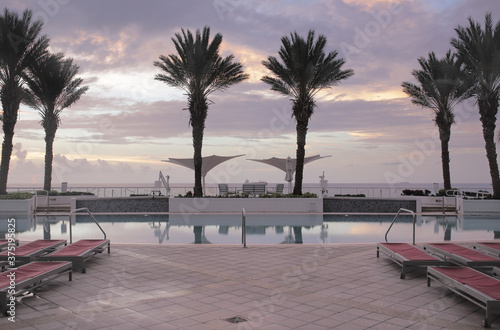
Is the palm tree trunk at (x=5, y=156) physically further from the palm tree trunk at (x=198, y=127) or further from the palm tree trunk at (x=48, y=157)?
the palm tree trunk at (x=198, y=127)

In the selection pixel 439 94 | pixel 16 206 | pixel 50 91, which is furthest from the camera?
pixel 439 94

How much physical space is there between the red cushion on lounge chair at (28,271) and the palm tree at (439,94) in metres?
22.0

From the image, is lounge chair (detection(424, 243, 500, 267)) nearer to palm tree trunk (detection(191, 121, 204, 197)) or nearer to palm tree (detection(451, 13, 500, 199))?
palm tree trunk (detection(191, 121, 204, 197))

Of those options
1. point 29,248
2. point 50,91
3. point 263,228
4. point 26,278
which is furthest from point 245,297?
point 50,91

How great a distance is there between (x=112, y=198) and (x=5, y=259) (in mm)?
14484

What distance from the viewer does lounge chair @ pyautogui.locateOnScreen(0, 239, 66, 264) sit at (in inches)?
279

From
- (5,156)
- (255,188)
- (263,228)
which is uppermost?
(5,156)

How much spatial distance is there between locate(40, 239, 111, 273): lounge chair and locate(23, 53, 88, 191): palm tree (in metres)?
17.5

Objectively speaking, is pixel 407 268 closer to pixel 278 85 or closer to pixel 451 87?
pixel 278 85

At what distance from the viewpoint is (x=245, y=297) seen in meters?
5.79

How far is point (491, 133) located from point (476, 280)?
1875 cm

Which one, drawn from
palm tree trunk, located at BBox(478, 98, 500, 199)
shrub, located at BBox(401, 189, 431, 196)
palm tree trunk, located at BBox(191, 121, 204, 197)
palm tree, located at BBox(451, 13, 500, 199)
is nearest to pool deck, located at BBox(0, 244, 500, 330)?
palm tree trunk, located at BBox(191, 121, 204, 197)

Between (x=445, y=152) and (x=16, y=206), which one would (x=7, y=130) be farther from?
(x=445, y=152)

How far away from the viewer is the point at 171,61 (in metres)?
21.1
